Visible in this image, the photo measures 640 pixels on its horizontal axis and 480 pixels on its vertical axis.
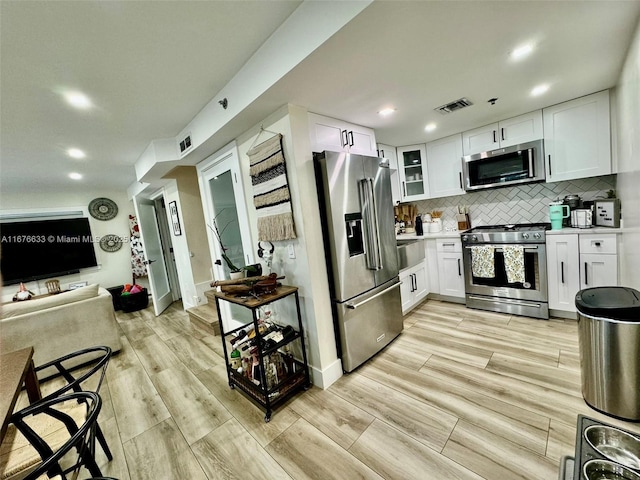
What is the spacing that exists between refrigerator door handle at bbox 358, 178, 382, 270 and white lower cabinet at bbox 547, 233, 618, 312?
1832 millimetres

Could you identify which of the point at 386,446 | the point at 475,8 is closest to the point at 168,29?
the point at 475,8

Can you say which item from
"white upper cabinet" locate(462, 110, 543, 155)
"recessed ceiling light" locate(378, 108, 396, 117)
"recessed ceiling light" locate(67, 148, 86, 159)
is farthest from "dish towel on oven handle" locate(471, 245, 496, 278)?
"recessed ceiling light" locate(67, 148, 86, 159)

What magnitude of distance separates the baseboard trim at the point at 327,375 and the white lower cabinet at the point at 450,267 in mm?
1952

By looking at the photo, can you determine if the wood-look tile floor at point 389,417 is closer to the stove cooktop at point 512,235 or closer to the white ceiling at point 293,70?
the stove cooktop at point 512,235

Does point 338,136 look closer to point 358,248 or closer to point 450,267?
point 358,248

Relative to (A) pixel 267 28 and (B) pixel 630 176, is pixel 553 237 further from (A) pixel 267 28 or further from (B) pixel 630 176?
(A) pixel 267 28

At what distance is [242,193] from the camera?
2.83 metres

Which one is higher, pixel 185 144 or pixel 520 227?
pixel 185 144

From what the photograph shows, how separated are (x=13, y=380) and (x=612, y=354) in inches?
134

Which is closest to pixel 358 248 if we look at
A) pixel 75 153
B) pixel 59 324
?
pixel 59 324

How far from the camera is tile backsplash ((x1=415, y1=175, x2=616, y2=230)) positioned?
9.97 ft

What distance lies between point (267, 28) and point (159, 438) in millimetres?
2824

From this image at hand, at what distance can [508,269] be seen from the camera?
3105 millimetres

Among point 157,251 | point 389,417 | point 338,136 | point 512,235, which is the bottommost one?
point 389,417
